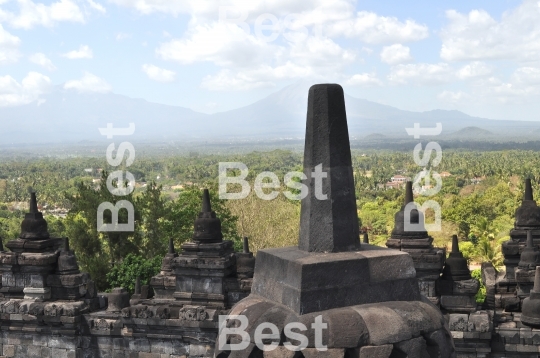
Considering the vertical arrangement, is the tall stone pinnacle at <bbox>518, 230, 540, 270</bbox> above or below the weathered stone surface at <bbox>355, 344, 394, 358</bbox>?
below

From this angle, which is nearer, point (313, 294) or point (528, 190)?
point (313, 294)

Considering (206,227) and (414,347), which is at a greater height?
(206,227)

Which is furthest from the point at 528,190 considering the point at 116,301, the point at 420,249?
the point at 116,301

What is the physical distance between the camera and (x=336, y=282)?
4.71m

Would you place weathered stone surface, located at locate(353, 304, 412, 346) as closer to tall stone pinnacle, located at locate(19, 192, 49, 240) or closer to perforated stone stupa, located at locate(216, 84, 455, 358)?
perforated stone stupa, located at locate(216, 84, 455, 358)

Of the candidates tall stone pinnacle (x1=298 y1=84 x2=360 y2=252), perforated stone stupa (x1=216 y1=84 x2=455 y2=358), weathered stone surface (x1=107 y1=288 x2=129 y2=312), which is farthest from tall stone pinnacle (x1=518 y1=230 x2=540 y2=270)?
weathered stone surface (x1=107 y1=288 x2=129 y2=312)

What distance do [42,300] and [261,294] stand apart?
25.2ft

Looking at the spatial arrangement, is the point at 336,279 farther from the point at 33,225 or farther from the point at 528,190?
the point at 33,225

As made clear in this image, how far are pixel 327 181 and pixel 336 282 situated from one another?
894 millimetres

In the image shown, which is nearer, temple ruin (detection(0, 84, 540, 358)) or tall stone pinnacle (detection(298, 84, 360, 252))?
temple ruin (detection(0, 84, 540, 358))

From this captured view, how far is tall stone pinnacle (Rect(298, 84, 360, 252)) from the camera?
5.03 meters

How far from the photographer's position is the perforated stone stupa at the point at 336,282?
4.48 metres

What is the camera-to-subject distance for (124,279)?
23.7 m

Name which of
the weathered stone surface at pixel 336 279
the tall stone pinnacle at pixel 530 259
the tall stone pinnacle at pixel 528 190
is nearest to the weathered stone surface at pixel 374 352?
the weathered stone surface at pixel 336 279
